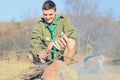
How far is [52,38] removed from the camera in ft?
23.0

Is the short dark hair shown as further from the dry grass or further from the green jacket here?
the dry grass

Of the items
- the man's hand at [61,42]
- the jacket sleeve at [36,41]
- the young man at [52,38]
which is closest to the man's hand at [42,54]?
the young man at [52,38]

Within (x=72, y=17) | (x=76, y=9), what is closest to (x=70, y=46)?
(x=72, y=17)

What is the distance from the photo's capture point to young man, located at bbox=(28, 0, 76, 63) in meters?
6.30

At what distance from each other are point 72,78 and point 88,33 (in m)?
25.5

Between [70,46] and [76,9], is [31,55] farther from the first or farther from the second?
[76,9]

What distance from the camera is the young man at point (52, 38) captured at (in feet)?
20.7

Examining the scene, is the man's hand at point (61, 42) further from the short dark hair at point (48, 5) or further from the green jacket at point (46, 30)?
the short dark hair at point (48, 5)

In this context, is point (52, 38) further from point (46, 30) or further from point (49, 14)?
point (49, 14)

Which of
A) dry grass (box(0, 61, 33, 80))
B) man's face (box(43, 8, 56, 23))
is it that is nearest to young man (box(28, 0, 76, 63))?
man's face (box(43, 8, 56, 23))

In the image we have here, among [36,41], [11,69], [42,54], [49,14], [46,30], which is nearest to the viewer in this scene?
[42,54]

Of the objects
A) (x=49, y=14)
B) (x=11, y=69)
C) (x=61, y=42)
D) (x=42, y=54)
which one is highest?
(x=49, y=14)

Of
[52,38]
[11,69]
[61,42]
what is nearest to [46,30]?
[52,38]

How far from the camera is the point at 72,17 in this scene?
3300 cm
